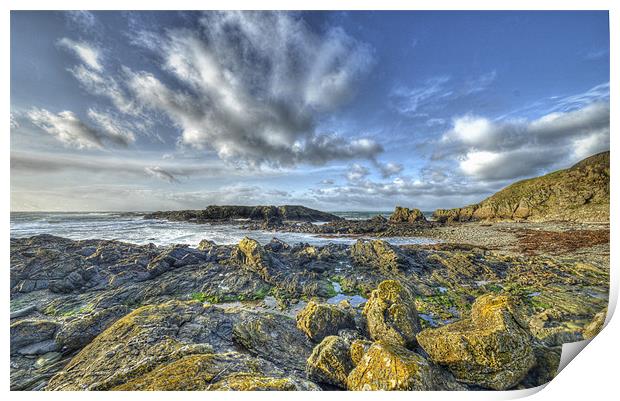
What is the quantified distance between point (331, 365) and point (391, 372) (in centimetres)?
77

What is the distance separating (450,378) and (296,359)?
2.09m

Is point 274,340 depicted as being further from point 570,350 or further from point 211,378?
point 570,350

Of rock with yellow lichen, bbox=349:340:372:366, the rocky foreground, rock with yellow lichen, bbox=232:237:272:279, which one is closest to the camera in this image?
the rocky foreground

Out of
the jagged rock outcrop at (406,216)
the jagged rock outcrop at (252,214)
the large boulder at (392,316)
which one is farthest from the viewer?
the jagged rock outcrop at (406,216)

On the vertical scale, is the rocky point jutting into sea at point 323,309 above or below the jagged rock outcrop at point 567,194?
below

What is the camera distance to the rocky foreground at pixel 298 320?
8.77 feet

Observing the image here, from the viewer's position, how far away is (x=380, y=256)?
25.7ft

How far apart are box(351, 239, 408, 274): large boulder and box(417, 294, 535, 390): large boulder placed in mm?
4162

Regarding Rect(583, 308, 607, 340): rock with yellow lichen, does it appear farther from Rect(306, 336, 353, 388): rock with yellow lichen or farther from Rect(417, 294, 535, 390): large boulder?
Rect(306, 336, 353, 388): rock with yellow lichen

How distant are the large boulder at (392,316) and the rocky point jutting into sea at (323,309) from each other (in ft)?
0.06

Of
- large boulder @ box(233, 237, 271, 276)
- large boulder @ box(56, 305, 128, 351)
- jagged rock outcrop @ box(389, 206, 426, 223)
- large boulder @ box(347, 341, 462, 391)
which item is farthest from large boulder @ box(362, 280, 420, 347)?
jagged rock outcrop @ box(389, 206, 426, 223)

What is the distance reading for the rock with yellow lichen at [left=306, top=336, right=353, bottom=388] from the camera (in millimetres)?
2773

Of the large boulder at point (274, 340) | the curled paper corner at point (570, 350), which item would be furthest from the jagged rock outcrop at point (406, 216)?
the large boulder at point (274, 340)

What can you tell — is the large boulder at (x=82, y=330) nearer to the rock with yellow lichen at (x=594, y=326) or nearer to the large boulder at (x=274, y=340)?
the large boulder at (x=274, y=340)
